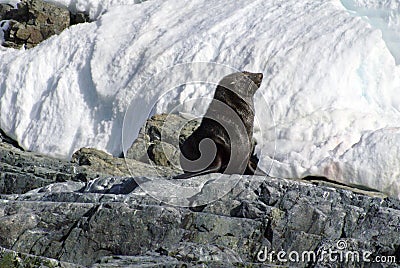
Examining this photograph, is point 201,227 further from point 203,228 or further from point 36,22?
point 36,22

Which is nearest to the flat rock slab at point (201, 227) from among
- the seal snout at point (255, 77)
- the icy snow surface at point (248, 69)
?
the seal snout at point (255, 77)

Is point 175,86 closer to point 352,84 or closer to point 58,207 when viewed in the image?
point 352,84

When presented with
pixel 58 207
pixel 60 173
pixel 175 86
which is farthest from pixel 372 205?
pixel 175 86

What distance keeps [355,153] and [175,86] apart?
464 centimetres

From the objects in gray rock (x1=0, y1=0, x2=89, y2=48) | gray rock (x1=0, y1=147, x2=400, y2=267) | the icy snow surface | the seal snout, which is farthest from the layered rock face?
gray rock (x1=0, y1=0, x2=89, y2=48)

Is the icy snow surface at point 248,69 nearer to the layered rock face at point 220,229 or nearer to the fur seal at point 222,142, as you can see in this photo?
the fur seal at point 222,142

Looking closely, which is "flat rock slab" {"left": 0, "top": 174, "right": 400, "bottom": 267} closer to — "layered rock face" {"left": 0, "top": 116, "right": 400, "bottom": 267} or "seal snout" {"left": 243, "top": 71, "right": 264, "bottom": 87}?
"layered rock face" {"left": 0, "top": 116, "right": 400, "bottom": 267}

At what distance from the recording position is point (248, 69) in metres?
15.0

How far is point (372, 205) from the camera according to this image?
6648 millimetres
